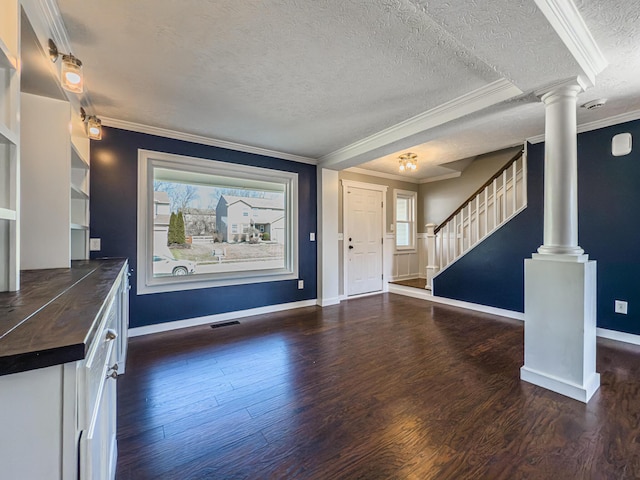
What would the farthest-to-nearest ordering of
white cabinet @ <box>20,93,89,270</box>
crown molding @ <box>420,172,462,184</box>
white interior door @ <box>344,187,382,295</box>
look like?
crown molding @ <box>420,172,462,184</box>, white interior door @ <box>344,187,382,295</box>, white cabinet @ <box>20,93,89,270</box>

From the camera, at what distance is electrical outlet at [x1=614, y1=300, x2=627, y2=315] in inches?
118

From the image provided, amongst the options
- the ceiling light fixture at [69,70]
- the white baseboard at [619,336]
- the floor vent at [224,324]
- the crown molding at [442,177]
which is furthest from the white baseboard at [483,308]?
the ceiling light fixture at [69,70]

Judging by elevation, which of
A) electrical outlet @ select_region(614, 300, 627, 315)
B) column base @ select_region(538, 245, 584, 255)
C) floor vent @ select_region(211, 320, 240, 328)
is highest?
column base @ select_region(538, 245, 584, 255)

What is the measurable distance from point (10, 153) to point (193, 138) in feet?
8.17

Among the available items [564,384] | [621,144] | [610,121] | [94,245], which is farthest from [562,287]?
[94,245]

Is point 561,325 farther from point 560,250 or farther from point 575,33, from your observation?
point 575,33

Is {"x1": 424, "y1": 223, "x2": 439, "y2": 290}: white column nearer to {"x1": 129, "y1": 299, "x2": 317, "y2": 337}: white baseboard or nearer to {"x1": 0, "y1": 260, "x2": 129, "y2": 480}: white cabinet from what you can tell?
{"x1": 129, "y1": 299, "x2": 317, "y2": 337}: white baseboard

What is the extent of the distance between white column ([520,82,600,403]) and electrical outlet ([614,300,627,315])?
1.46 m

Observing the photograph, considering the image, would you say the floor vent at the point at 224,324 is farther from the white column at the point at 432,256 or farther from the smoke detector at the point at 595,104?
the smoke detector at the point at 595,104

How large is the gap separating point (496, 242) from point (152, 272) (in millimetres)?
4402

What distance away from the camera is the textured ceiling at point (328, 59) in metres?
1.54

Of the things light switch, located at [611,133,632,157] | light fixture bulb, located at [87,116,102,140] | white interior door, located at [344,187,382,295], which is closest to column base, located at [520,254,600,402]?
light switch, located at [611,133,632,157]

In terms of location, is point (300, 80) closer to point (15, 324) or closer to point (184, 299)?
point (15, 324)

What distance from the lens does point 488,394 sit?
2.02 metres
